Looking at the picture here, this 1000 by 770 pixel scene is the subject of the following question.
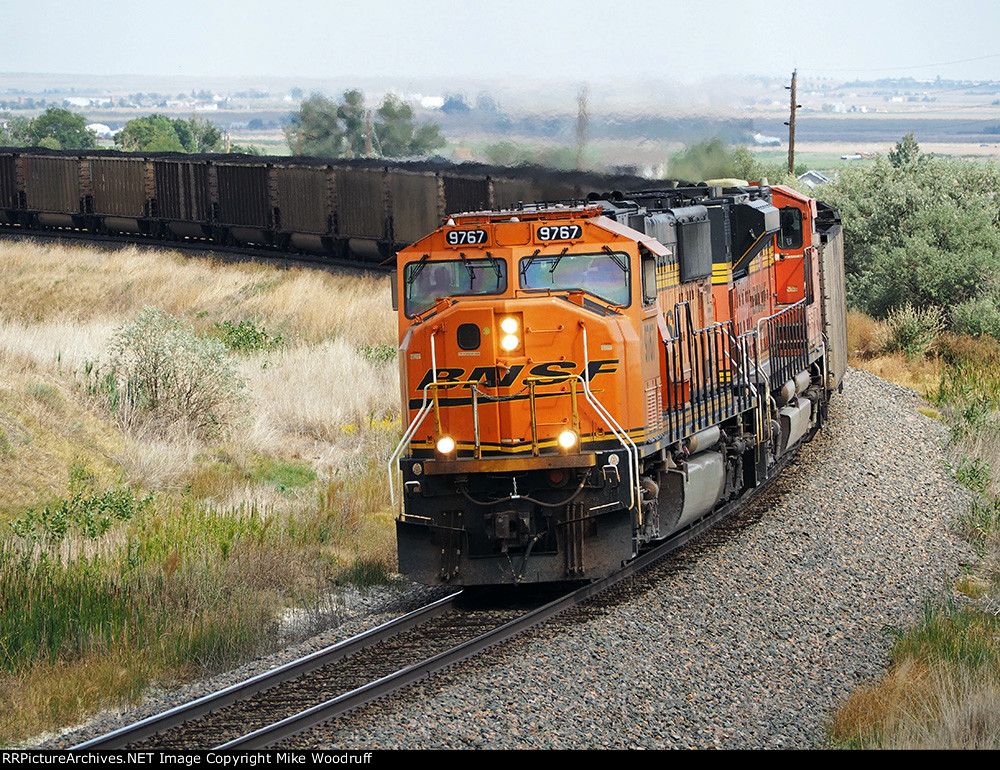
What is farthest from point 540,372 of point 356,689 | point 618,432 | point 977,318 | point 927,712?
point 977,318

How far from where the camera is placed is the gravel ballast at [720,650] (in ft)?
26.6

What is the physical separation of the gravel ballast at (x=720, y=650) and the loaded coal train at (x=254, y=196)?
44.4 ft

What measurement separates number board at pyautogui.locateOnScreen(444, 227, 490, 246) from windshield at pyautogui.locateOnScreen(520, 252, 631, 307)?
42 centimetres

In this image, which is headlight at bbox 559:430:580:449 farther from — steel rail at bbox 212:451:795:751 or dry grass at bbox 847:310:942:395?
dry grass at bbox 847:310:942:395

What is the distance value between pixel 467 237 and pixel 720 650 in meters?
4.19

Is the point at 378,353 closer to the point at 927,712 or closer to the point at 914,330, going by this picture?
the point at 914,330

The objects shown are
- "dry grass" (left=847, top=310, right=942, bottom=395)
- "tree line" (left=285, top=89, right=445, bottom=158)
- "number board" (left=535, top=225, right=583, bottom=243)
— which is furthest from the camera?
"tree line" (left=285, top=89, right=445, bottom=158)

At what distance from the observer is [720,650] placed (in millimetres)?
9883

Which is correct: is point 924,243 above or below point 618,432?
→ above

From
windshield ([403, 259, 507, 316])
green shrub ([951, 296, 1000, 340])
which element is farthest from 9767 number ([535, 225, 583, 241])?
green shrub ([951, 296, 1000, 340])

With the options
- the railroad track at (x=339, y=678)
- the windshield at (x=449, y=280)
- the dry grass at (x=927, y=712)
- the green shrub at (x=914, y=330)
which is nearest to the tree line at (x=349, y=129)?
the green shrub at (x=914, y=330)

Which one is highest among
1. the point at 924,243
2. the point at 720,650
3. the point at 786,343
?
the point at 924,243

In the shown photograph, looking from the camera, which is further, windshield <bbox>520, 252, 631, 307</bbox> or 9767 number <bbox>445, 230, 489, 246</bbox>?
9767 number <bbox>445, 230, 489, 246</bbox>

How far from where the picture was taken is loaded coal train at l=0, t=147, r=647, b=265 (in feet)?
113
